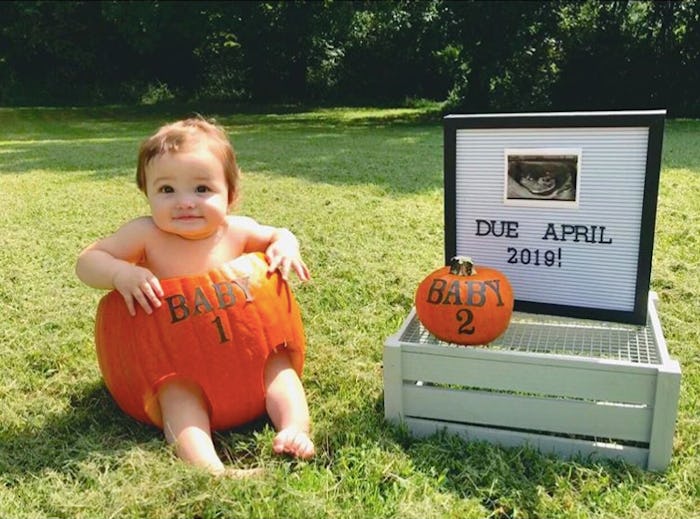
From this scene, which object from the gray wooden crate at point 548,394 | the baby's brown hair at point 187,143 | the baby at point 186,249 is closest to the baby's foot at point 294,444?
the baby at point 186,249

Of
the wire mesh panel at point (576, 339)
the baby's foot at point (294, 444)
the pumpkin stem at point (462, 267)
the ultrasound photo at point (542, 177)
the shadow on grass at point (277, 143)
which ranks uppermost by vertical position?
the ultrasound photo at point (542, 177)

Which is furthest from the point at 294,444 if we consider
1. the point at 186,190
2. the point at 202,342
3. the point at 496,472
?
the point at 186,190

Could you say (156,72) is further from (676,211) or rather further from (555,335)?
(555,335)

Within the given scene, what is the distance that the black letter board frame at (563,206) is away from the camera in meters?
2.11

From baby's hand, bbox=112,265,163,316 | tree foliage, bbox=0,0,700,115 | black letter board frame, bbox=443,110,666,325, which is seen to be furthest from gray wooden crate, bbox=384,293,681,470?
tree foliage, bbox=0,0,700,115

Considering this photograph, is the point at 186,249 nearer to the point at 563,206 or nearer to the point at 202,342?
the point at 202,342

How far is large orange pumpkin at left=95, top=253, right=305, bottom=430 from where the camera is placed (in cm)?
201

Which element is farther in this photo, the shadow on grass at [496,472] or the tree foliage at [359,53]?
the tree foliage at [359,53]

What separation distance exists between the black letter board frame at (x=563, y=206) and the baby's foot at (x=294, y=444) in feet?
2.76

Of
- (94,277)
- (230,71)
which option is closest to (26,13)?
(230,71)

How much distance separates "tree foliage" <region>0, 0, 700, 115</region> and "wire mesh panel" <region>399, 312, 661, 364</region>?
1268cm

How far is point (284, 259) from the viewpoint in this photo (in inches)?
88.3

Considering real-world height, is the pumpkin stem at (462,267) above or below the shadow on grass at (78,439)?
above

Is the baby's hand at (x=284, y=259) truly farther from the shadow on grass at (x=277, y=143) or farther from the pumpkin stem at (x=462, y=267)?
the shadow on grass at (x=277, y=143)
